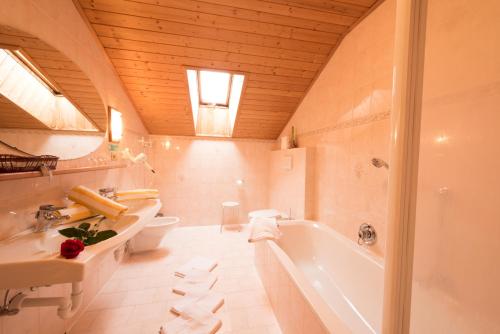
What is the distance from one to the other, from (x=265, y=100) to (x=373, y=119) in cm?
146

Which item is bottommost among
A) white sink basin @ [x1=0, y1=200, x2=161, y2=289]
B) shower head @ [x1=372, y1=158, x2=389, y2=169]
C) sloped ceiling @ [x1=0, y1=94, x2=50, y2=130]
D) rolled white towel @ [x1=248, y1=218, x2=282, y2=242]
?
rolled white towel @ [x1=248, y1=218, x2=282, y2=242]

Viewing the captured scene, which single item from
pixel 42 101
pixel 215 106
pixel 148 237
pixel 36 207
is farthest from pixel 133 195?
pixel 215 106

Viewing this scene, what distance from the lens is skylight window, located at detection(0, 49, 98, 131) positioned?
0.93 metres

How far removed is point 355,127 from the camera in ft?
5.79

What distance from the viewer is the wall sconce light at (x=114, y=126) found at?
6.20ft

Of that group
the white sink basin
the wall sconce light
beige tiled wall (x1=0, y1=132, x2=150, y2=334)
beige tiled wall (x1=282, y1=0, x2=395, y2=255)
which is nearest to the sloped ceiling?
beige tiled wall (x1=0, y1=132, x2=150, y2=334)

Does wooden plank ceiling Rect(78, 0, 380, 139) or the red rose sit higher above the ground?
wooden plank ceiling Rect(78, 0, 380, 139)

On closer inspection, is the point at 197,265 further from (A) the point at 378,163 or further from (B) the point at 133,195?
(A) the point at 378,163

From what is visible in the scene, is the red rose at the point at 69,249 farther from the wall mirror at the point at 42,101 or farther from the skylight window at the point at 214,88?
the skylight window at the point at 214,88

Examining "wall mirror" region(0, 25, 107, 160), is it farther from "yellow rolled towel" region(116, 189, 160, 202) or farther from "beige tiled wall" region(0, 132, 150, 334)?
"yellow rolled towel" region(116, 189, 160, 202)

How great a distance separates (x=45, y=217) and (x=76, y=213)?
17 centimetres

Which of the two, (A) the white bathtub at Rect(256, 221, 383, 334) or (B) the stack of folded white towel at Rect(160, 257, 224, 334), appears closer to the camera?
(A) the white bathtub at Rect(256, 221, 383, 334)

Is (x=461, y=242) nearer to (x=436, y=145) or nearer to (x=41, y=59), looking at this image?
(x=436, y=145)

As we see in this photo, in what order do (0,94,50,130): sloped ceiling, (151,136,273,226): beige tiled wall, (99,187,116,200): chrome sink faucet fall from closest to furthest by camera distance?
(0,94,50,130): sloped ceiling → (99,187,116,200): chrome sink faucet → (151,136,273,226): beige tiled wall
